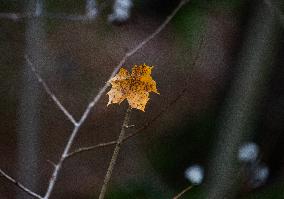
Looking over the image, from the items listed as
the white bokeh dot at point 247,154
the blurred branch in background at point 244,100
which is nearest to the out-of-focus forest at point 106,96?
the white bokeh dot at point 247,154

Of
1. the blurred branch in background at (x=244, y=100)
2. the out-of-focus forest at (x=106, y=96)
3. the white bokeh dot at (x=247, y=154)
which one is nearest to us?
the blurred branch in background at (x=244, y=100)

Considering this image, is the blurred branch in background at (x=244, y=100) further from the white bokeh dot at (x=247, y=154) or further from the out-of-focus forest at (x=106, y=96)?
the out-of-focus forest at (x=106, y=96)

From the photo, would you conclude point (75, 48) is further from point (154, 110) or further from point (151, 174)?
point (151, 174)

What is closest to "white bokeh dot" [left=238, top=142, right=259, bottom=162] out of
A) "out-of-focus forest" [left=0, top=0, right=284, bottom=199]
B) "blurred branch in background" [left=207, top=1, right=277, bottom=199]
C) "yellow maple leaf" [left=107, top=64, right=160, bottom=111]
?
"blurred branch in background" [left=207, top=1, right=277, bottom=199]

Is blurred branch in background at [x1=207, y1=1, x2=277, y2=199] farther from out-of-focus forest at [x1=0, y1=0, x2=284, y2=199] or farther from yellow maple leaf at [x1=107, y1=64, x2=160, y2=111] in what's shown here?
out-of-focus forest at [x1=0, y1=0, x2=284, y2=199]

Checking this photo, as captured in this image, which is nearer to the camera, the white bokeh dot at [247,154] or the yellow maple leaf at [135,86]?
the yellow maple leaf at [135,86]

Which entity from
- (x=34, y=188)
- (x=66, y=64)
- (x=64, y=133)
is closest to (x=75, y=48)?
(x=66, y=64)
